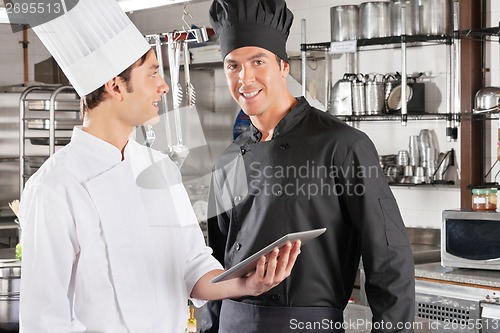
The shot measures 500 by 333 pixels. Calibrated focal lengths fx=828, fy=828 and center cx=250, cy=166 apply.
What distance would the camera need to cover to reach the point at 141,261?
188cm

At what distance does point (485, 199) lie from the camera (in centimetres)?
452

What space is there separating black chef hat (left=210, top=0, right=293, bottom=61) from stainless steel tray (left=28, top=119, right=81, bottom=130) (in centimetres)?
444

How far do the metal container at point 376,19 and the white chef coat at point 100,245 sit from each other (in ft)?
11.4

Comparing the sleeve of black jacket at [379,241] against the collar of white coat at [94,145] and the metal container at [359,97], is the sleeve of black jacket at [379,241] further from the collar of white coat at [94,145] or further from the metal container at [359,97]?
the metal container at [359,97]

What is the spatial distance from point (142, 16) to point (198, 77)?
92cm

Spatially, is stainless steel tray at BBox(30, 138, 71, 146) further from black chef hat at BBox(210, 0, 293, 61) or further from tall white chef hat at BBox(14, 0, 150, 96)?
tall white chef hat at BBox(14, 0, 150, 96)

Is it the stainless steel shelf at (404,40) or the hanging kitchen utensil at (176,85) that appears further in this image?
the stainless steel shelf at (404,40)

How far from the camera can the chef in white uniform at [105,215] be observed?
1.73 metres

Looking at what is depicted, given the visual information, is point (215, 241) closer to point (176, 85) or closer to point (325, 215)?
point (325, 215)

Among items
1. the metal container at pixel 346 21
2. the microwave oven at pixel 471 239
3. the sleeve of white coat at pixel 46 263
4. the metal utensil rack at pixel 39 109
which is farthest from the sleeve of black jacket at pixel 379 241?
the metal utensil rack at pixel 39 109

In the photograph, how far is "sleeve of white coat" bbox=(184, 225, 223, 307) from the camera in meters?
2.03

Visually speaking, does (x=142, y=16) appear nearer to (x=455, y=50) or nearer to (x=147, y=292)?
(x=455, y=50)

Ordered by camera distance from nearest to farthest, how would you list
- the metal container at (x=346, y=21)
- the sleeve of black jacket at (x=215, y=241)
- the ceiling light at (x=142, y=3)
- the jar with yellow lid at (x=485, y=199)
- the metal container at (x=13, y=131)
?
the sleeve of black jacket at (x=215, y=241) < the ceiling light at (x=142, y=3) < the jar with yellow lid at (x=485, y=199) < the metal container at (x=346, y=21) < the metal container at (x=13, y=131)

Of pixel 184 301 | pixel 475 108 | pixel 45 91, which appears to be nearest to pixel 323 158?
pixel 184 301
